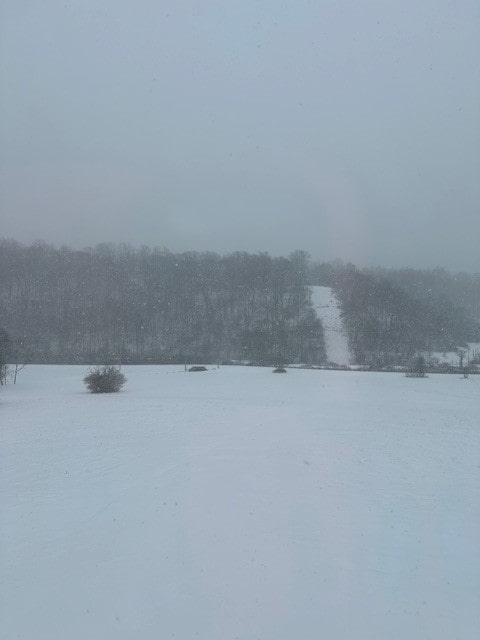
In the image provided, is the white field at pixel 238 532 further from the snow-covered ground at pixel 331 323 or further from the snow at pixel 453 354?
the snow at pixel 453 354

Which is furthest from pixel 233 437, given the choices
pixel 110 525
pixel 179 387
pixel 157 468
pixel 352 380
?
pixel 352 380

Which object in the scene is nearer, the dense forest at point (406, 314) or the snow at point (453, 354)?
the snow at point (453, 354)

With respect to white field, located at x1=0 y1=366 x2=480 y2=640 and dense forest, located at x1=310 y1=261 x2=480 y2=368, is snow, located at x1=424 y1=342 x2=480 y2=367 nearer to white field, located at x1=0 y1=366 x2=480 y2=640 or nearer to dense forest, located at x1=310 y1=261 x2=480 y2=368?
dense forest, located at x1=310 y1=261 x2=480 y2=368

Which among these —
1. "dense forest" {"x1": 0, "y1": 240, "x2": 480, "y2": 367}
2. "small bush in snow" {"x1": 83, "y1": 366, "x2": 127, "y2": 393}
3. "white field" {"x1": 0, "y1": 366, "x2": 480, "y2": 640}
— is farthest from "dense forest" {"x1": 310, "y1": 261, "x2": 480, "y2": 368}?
"white field" {"x1": 0, "y1": 366, "x2": 480, "y2": 640}

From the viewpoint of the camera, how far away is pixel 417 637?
4.09 metres

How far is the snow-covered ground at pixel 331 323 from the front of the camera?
2469 inches

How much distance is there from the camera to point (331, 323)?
74.8 meters

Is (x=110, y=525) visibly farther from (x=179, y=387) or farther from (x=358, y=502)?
(x=179, y=387)

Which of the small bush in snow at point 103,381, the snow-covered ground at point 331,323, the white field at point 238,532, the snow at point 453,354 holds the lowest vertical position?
the white field at point 238,532

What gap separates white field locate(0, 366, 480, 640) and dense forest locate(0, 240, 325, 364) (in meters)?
43.9

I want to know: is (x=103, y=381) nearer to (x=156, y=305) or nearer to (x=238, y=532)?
(x=238, y=532)

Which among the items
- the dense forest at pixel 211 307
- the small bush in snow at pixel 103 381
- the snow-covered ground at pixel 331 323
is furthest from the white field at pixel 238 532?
the snow-covered ground at pixel 331 323

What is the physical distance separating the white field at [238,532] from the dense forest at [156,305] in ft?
144

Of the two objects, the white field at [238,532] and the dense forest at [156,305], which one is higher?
the dense forest at [156,305]
